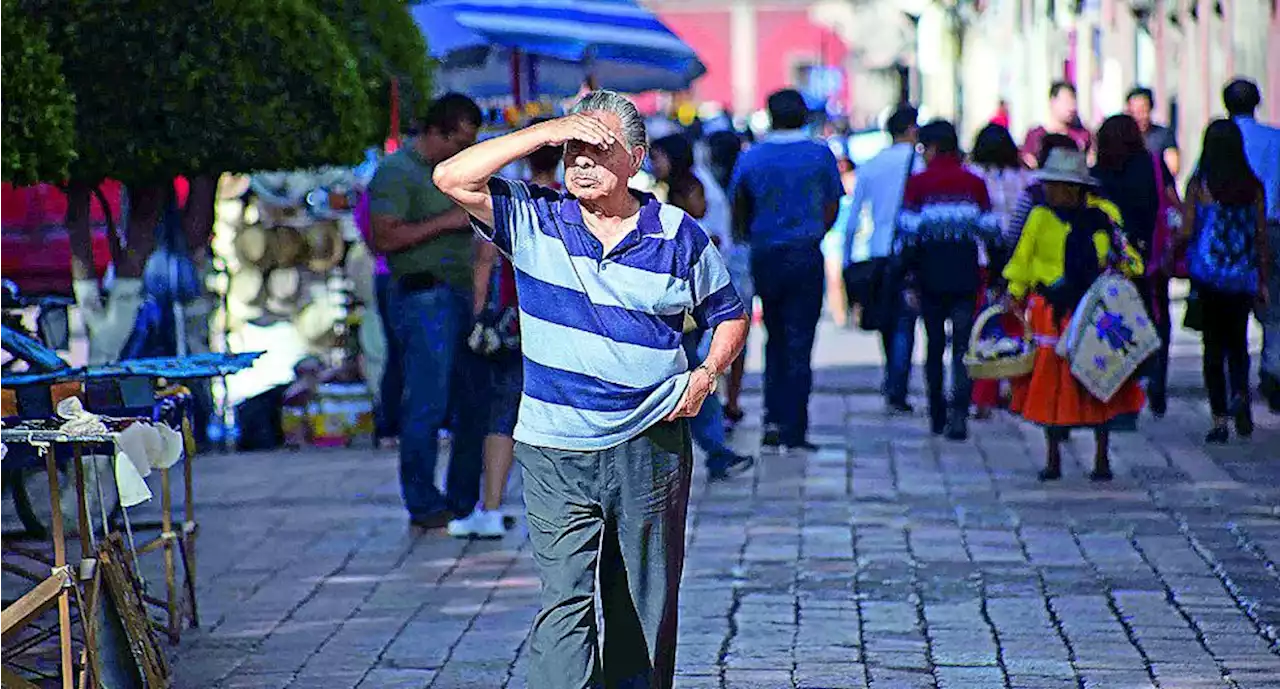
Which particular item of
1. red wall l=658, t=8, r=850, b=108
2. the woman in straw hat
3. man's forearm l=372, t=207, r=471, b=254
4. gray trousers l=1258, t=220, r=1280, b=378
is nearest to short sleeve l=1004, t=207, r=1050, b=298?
the woman in straw hat

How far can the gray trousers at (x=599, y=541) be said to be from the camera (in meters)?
5.76

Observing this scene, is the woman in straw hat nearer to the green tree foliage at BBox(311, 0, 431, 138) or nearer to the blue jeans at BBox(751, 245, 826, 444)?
the blue jeans at BBox(751, 245, 826, 444)

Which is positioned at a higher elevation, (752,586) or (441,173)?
(441,173)

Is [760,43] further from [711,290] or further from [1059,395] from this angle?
[711,290]

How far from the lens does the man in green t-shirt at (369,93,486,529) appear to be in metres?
9.90

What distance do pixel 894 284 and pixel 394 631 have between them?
6754 mm

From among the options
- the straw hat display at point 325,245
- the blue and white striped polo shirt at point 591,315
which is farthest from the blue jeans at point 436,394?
the straw hat display at point 325,245

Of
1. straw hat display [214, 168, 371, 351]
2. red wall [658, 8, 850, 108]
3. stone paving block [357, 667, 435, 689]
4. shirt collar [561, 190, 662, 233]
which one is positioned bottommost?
stone paving block [357, 667, 435, 689]

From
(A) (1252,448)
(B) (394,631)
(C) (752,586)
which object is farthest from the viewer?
(A) (1252,448)

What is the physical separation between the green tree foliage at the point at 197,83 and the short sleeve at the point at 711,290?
5036 millimetres

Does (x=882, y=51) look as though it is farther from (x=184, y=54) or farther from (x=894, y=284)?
(x=184, y=54)

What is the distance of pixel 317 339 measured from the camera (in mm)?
15953

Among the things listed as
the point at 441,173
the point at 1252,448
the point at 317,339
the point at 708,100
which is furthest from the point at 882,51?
the point at 708,100

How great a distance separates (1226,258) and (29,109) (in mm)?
6548
